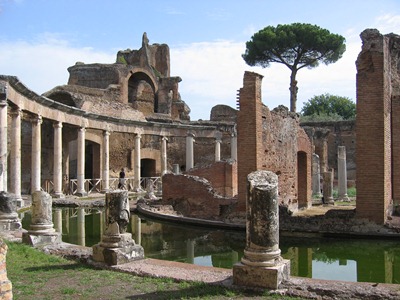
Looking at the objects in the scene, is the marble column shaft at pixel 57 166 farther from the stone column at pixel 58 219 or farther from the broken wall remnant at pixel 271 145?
the broken wall remnant at pixel 271 145

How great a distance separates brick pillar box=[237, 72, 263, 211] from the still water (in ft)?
6.00

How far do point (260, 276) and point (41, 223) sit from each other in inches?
198

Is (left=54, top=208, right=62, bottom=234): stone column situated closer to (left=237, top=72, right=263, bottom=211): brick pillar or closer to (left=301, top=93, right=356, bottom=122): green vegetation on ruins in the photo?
(left=237, top=72, right=263, bottom=211): brick pillar

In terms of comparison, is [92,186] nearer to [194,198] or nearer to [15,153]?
[15,153]

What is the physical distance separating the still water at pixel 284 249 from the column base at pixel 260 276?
8.30ft

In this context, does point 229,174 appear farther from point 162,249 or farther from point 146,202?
point 162,249

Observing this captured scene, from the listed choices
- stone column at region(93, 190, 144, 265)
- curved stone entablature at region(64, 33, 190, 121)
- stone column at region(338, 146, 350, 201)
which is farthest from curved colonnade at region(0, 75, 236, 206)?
stone column at region(93, 190, 144, 265)

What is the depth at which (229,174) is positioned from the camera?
2019cm

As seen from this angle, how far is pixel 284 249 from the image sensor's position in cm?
1025

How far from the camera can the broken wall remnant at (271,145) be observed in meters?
13.0

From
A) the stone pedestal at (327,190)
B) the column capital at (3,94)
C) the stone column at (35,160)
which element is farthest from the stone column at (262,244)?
the stone column at (35,160)

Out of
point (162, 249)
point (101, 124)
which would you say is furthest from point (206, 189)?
point (101, 124)

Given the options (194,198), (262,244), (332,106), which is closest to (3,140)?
(194,198)

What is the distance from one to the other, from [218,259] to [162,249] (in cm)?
160
